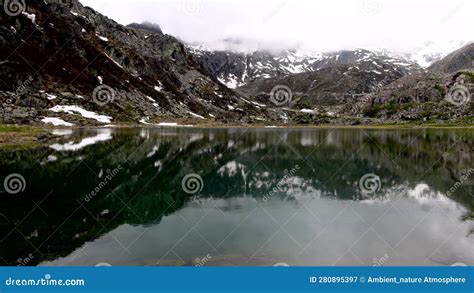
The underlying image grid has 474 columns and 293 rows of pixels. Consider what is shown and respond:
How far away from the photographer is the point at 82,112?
157125 millimetres

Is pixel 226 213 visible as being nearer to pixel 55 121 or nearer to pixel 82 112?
pixel 55 121

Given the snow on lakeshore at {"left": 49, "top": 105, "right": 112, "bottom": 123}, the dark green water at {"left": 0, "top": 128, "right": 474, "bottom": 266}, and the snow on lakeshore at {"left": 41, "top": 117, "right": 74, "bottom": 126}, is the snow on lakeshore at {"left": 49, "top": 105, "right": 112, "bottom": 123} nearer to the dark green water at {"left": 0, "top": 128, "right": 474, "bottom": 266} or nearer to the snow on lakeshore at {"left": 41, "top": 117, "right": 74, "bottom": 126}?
the snow on lakeshore at {"left": 41, "top": 117, "right": 74, "bottom": 126}

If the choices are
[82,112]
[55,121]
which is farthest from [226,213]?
[82,112]

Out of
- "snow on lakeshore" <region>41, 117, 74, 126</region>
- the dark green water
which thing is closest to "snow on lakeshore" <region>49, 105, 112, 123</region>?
"snow on lakeshore" <region>41, 117, 74, 126</region>

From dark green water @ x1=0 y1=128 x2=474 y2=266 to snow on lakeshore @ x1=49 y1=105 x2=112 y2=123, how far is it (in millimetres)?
97468

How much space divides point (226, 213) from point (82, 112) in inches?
5446

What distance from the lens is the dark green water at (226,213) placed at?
22578 millimetres

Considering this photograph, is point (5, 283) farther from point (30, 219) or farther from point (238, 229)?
Result: point (238, 229)

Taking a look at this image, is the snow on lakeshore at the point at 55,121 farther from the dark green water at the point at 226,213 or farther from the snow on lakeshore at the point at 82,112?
the dark green water at the point at 226,213

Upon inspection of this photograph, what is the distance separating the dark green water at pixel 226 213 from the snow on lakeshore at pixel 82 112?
9747 cm

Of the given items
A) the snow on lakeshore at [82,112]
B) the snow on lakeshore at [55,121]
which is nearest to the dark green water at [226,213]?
the snow on lakeshore at [55,121]

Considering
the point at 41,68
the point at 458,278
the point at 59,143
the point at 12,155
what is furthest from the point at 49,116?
the point at 458,278

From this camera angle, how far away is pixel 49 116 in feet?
454

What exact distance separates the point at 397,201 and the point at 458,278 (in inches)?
841
